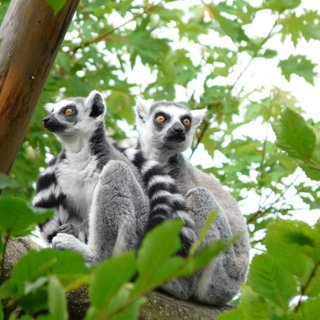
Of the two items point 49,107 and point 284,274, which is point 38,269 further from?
point 49,107

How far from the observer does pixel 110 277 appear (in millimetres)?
875

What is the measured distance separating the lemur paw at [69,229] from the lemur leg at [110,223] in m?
0.24

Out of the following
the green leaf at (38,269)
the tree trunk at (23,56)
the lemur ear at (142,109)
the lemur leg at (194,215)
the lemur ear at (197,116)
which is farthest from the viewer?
the lemur ear at (142,109)

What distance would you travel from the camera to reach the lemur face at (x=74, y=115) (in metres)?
6.25

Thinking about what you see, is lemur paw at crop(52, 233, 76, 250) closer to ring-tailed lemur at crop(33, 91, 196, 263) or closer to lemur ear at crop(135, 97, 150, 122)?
ring-tailed lemur at crop(33, 91, 196, 263)

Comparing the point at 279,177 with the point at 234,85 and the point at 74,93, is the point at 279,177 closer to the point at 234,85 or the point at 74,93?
the point at 234,85

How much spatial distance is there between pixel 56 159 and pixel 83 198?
0.73 m

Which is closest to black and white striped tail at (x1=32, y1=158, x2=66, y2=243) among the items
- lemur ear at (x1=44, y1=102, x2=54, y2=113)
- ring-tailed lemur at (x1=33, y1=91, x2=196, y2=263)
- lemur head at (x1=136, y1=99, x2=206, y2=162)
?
ring-tailed lemur at (x1=33, y1=91, x2=196, y2=263)

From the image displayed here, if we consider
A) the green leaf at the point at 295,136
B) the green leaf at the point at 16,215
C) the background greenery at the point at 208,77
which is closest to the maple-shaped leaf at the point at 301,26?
the background greenery at the point at 208,77

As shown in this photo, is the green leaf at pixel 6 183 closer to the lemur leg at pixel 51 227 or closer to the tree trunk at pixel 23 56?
the tree trunk at pixel 23 56

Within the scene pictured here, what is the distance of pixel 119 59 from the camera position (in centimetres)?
870

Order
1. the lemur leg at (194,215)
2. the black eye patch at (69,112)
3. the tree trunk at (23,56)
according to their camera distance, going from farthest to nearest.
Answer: the black eye patch at (69,112) → the lemur leg at (194,215) → the tree trunk at (23,56)

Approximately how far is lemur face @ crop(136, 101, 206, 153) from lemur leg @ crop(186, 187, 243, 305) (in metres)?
1.34

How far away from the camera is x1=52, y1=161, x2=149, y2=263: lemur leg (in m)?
5.12
